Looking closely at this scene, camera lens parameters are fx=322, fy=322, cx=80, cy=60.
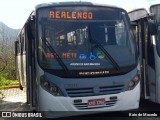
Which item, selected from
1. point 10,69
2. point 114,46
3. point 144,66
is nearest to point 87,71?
point 114,46

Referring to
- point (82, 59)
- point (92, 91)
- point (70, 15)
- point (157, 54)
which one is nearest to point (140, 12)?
point (157, 54)

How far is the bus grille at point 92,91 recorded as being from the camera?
6.86m

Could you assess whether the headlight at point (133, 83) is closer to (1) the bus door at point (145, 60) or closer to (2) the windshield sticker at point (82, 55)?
(2) the windshield sticker at point (82, 55)

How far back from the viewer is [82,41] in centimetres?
714

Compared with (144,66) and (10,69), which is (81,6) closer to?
(144,66)

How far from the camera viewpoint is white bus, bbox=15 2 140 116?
6863 mm

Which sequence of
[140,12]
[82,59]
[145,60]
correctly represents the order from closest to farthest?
[82,59] < [145,60] < [140,12]

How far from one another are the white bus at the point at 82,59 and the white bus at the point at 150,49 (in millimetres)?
1003

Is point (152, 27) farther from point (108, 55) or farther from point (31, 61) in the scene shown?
point (31, 61)

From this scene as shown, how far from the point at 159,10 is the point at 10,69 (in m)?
14.3

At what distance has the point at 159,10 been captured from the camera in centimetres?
842

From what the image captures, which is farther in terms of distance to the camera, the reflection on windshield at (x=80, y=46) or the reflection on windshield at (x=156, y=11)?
the reflection on windshield at (x=156, y=11)

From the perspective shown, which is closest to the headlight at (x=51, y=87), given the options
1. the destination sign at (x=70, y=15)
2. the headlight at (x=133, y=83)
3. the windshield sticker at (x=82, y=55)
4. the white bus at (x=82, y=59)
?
the white bus at (x=82, y=59)

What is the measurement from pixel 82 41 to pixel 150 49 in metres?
2.26
